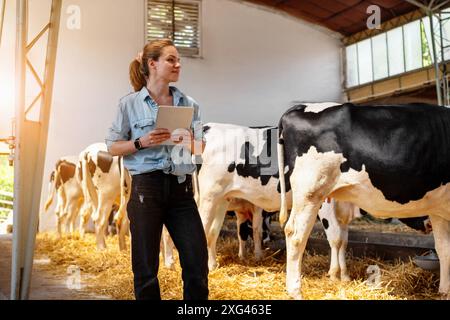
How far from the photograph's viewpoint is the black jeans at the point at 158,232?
2.73 m

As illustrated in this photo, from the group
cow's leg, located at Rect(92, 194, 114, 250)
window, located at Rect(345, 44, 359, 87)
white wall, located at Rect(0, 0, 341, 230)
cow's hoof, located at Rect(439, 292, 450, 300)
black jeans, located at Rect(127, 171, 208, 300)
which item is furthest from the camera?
window, located at Rect(345, 44, 359, 87)

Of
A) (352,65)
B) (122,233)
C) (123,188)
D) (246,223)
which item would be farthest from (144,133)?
(352,65)

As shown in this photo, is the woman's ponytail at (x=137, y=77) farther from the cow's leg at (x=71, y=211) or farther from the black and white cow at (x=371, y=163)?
the cow's leg at (x=71, y=211)

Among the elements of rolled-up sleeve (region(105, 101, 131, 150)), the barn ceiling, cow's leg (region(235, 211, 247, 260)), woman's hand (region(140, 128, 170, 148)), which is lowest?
cow's leg (region(235, 211, 247, 260))

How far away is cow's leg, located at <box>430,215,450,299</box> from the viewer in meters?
4.34

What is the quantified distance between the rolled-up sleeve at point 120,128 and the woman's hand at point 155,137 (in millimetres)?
226

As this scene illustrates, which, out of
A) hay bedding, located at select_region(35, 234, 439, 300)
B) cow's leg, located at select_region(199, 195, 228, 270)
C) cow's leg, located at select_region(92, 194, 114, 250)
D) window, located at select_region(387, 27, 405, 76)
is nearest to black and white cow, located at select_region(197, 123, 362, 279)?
cow's leg, located at select_region(199, 195, 228, 270)

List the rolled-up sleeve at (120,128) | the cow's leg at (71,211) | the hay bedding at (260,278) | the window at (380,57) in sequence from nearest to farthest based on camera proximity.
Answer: the rolled-up sleeve at (120,128) → the hay bedding at (260,278) → the cow's leg at (71,211) → the window at (380,57)

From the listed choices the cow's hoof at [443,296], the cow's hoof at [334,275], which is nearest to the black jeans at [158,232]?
the cow's hoof at [443,296]

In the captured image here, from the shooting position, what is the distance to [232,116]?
1488 cm

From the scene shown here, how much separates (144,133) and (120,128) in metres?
0.14

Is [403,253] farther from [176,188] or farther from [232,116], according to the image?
[232,116]

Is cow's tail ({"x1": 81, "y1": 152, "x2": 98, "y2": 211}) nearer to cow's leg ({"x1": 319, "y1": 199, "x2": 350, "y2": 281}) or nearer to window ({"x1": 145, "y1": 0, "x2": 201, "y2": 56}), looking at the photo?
cow's leg ({"x1": 319, "y1": 199, "x2": 350, "y2": 281})

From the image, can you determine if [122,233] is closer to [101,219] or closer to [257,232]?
[101,219]
